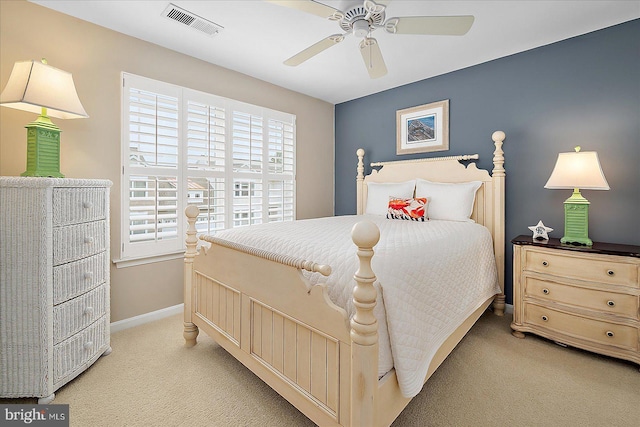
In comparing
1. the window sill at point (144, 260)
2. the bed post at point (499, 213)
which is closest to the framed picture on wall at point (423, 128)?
the bed post at point (499, 213)

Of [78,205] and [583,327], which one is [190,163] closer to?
[78,205]

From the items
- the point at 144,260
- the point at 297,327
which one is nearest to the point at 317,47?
the point at 297,327

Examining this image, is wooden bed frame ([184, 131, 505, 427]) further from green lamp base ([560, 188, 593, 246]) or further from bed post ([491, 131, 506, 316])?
green lamp base ([560, 188, 593, 246])

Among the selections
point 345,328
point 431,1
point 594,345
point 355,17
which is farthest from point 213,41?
point 594,345

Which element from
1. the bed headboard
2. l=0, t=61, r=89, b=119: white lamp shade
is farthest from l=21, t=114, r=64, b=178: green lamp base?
the bed headboard

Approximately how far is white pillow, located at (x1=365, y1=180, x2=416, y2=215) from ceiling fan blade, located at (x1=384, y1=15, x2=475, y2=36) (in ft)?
5.54

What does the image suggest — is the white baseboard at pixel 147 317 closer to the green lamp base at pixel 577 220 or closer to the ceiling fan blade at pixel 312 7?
the green lamp base at pixel 577 220

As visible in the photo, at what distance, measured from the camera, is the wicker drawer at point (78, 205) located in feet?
5.46

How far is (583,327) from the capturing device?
6.79 ft

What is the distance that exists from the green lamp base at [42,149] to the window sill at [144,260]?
0.87 meters

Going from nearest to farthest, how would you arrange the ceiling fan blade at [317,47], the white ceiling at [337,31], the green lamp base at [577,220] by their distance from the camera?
the ceiling fan blade at [317,47], the white ceiling at [337,31], the green lamp base at [577,220]

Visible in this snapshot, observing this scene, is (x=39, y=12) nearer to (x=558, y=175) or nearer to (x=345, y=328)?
(x=345, y=328)

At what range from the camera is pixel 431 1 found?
2.02m

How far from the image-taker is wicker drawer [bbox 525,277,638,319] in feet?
6.31
